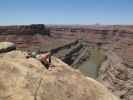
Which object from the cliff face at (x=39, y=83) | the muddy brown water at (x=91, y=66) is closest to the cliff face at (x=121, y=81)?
the muddy brown water at (x=91, y=66)

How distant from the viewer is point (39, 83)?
20.3 ft

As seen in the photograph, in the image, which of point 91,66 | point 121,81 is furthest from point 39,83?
point 91,66

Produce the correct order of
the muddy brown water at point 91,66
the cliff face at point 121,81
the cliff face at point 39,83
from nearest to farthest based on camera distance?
1. the cliff face at point 39,83
2. the cliff face at point 121,81
3. the muddy brown water at point 91,66

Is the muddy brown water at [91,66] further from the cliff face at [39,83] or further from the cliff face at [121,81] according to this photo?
the cliff face at [39,83]

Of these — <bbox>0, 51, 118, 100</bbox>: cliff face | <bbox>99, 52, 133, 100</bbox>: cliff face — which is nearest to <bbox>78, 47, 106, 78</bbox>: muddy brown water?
<bbox>99, 52, 133, 100</bbox>: cliff face

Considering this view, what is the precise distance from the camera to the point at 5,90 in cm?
570

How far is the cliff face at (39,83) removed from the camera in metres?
5.76

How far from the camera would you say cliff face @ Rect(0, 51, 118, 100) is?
5762 mm

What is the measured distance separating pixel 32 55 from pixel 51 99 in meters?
2.57

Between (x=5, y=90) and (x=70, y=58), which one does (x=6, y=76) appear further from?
(x=70, y=58)

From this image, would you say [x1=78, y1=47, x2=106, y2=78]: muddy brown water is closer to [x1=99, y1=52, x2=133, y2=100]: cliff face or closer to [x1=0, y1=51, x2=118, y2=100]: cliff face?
[x1=99, y1=52, x2=133, y2=100]: cliff face

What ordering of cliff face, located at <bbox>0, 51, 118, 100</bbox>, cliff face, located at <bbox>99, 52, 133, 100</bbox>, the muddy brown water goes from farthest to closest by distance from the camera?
the muddy brown water → cliff face, located at <bbox>99, 52, 133, 100</bbox> → cliff face, located at <bbox>0, 51, 118, 100</bbox>

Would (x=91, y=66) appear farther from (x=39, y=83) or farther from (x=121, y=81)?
(x=39, y=83)

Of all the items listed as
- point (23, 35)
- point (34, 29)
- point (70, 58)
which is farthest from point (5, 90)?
point (34, 29)
